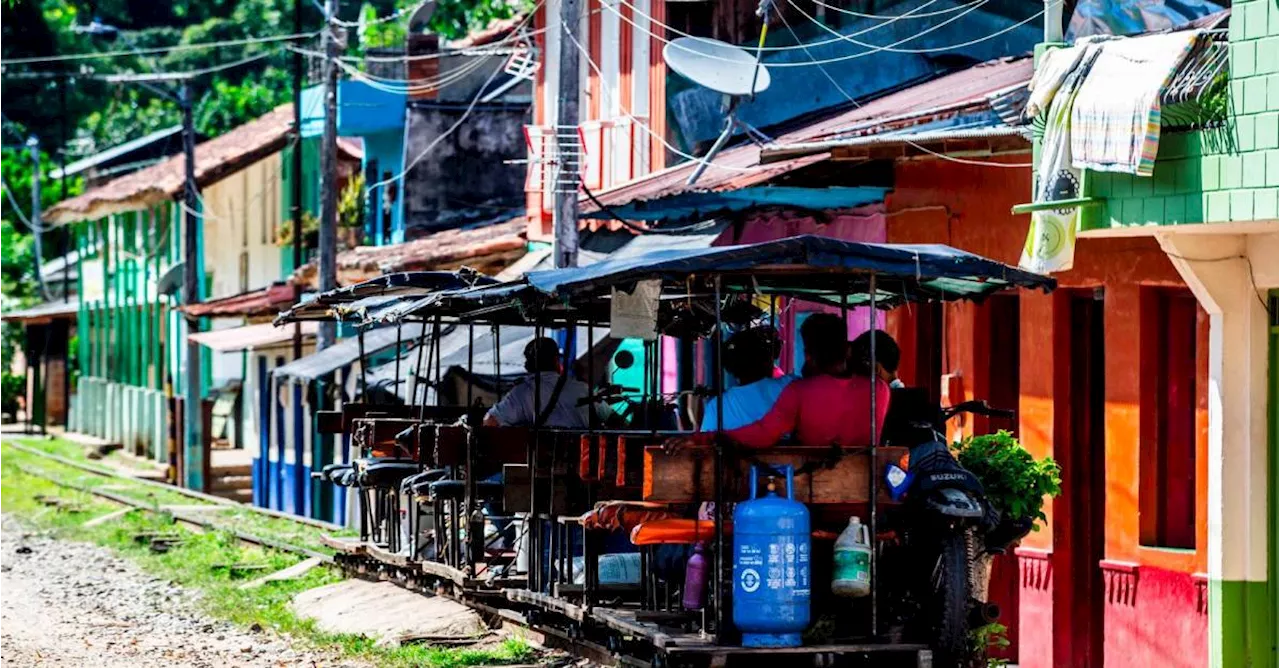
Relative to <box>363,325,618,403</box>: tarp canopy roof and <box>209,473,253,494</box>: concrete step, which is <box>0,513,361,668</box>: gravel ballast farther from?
<box>209,473,253,494</box>: concrete step

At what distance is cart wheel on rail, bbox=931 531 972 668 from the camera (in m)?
10.9

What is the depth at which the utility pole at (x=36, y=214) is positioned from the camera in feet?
184

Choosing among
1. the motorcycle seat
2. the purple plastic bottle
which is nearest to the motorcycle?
the purple plastic bottle

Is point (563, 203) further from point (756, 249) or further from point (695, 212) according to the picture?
point (756, 249)

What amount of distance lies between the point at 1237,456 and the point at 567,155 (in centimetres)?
712

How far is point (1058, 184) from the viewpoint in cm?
1405

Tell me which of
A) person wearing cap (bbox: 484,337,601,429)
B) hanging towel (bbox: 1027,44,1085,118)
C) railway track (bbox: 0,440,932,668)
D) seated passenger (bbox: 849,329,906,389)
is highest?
hanging towel (bbox: 1027,44,1085,118)

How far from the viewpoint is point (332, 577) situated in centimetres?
2152

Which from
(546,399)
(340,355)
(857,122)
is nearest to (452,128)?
(340,355)

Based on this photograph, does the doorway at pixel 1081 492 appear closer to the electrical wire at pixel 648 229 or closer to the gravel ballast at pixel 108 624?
the gravel ballast at pixel 108 624

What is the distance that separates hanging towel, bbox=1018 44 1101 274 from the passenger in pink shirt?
313 cm

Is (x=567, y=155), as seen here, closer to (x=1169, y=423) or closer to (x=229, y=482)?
(x=1169, y=423)

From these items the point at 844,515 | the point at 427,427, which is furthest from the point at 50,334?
the point at 844,515

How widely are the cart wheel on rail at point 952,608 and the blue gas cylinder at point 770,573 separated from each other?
2.18 feet
